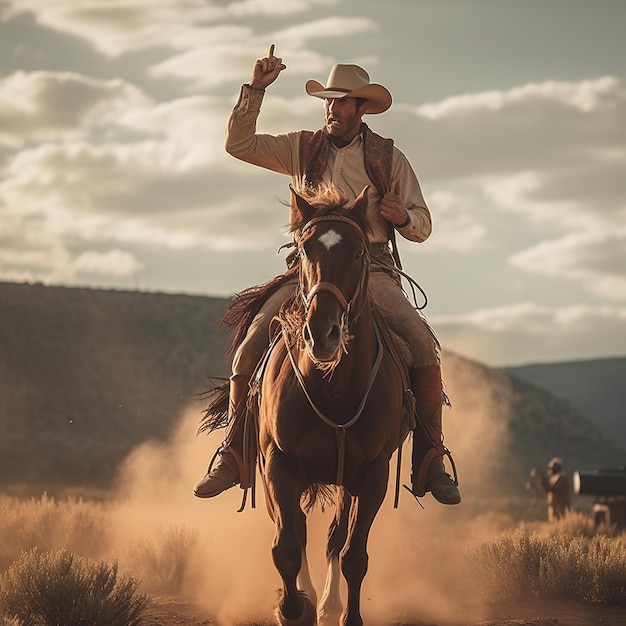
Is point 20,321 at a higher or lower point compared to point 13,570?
higher

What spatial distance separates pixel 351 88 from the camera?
9.28 metres

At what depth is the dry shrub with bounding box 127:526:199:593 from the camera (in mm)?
13336

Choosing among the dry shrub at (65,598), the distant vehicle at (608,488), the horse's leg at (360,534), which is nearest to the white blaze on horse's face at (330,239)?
the horse's leg at (360,534)

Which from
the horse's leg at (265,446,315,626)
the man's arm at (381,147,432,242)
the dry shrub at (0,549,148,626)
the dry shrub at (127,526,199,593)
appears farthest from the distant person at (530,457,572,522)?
the horse's leg at (265,446,315,626)

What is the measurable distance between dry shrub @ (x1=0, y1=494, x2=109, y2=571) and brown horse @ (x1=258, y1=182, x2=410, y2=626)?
24.2 ft

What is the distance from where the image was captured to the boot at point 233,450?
9273 mm

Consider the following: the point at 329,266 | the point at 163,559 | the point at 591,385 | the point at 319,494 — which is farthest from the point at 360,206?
the point at 591,385

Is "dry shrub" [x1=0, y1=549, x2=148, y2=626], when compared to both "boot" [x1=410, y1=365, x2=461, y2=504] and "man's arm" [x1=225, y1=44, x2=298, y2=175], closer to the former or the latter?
"boot" [x1=410, y1=365, x2=461, y2=504]

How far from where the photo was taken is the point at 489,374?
96.8 meters

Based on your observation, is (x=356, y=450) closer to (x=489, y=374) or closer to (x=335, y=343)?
(x=335, y=343)

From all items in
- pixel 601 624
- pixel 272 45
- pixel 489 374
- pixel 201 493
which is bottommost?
pixel 601 624

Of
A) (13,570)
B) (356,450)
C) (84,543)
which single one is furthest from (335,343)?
(84,543)

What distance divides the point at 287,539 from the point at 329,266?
1956 millimetres

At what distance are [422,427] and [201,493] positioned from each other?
1771 mm
